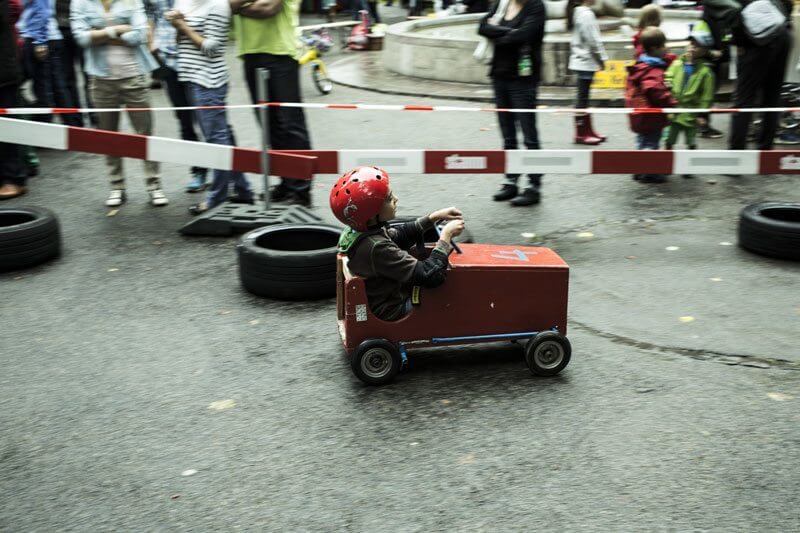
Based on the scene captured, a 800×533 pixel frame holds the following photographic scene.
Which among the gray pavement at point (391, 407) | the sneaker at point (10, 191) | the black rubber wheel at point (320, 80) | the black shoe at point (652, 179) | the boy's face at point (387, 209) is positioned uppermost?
the boy's face at point (387, 209)

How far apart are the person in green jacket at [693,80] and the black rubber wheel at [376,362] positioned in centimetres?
579

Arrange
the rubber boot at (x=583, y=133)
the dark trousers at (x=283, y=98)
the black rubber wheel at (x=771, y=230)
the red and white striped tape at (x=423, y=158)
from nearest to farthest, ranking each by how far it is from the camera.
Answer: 1. the black rubber wheel at (x=771, y=230)
2. the red and white striped tape at (x=423, y=158)
3. the dark trousers at (x=283, y=98)
4. the rubber boot at (x=583, y=133)

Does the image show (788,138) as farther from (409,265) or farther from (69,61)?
(69,61)

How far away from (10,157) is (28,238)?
8.62 ft

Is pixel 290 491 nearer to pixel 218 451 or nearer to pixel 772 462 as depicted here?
pixel 218 451

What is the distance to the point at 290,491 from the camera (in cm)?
407

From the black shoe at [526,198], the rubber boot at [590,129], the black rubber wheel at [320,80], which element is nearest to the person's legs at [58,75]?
the black rubber wheel at [320,80]

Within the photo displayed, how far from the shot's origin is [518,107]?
8.60 m

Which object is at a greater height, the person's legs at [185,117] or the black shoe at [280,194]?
the person's legs at [185,117]

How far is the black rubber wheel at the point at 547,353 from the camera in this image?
5.12m

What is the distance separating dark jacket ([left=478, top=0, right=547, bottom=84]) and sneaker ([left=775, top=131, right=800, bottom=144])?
13.5 ft

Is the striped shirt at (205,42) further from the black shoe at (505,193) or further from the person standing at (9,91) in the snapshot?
the black shoe at (505,193)

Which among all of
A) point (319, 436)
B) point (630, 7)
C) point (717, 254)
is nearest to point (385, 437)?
point (319, 436)

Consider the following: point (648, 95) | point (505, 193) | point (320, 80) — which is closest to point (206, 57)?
point (505, 193)
